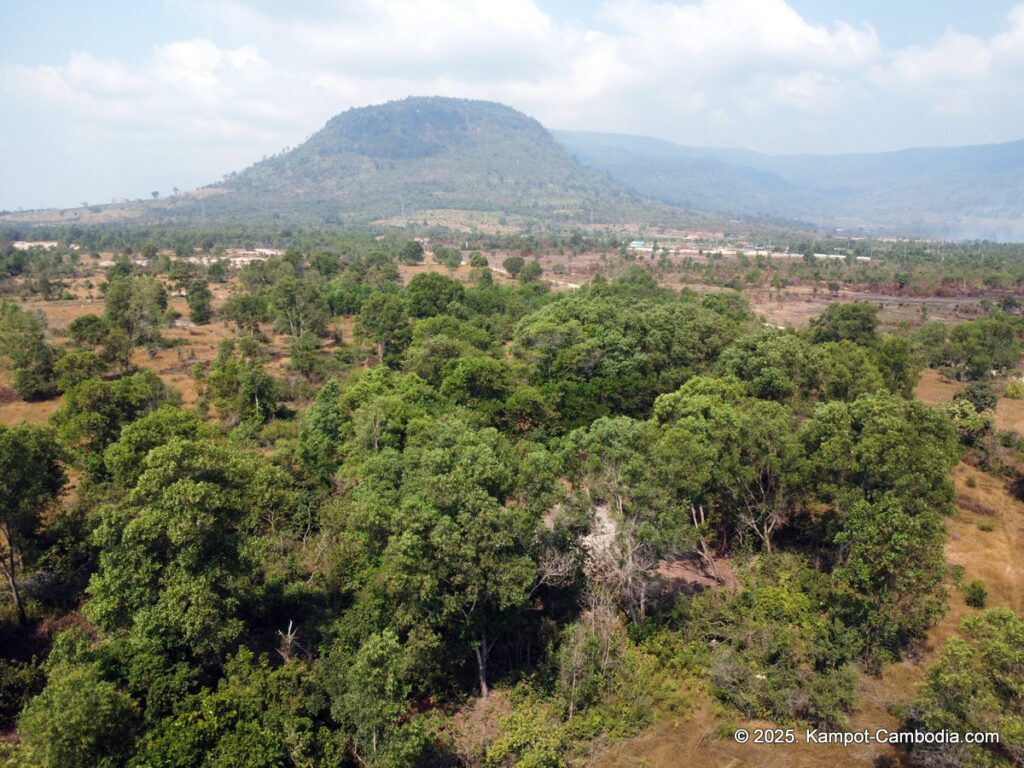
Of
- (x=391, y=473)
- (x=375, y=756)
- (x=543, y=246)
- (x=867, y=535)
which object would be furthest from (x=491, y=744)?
(x=543, y=246)

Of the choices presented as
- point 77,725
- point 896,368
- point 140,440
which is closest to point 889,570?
point 77,725

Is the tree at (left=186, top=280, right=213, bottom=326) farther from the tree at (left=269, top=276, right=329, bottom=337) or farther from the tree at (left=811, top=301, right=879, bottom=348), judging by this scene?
the tree at (left=811, top=301, right=879, bottom=348)

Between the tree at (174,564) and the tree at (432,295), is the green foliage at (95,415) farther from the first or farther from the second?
the tree at (432,295)

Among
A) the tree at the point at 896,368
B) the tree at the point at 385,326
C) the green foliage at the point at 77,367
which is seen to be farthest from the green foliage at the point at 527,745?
the green foliage at the point at 77,367

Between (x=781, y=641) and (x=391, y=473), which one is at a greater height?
(x=391, y=473)

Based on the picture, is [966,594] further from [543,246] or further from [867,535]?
[543,246]

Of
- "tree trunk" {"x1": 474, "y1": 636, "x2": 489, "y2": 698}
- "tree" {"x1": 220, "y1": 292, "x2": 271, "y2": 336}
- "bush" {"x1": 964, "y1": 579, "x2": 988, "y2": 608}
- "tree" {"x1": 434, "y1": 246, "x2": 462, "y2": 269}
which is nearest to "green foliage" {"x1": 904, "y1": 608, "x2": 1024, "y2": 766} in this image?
"bush" {"x1": 964, "y1": 579, "x2": 988, "y2": 608}
